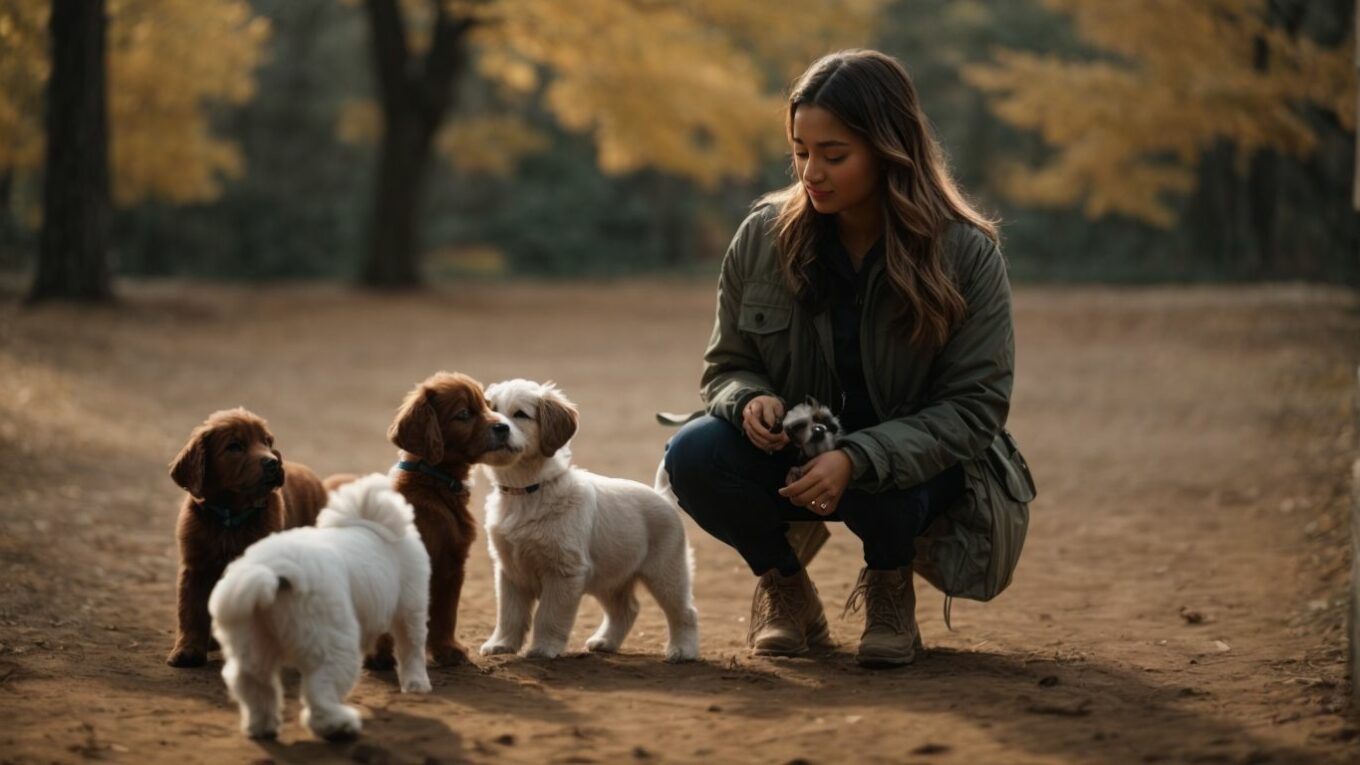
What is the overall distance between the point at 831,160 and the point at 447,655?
214cm

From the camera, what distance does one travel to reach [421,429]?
5.20 meters

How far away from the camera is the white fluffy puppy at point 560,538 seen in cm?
530

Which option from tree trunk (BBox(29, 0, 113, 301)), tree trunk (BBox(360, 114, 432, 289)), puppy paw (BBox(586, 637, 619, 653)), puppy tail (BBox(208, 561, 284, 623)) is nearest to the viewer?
puppy tail (BBox(208, 561, 284, 623))

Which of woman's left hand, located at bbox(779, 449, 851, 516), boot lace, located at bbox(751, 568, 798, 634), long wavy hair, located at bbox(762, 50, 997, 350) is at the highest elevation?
long wavy hair, located at bbox(762, 50, 997, 350)

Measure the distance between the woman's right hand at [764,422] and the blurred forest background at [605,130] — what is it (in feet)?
4.95

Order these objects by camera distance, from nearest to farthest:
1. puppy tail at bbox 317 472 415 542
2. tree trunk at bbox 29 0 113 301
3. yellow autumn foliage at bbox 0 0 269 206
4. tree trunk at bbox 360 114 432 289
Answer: puppy tail at bbox 317 472 415 542 < tree trunk at bbox 29 0 113 301 < yellow autumn foliage at bbox 0 0 269 206 < tree trunk at bbox 360 114 432 289

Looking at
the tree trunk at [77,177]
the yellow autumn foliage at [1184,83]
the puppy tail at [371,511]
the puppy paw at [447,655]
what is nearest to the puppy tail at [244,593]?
the puppy tail at [371,511]

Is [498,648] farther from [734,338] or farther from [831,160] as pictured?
[831,160]

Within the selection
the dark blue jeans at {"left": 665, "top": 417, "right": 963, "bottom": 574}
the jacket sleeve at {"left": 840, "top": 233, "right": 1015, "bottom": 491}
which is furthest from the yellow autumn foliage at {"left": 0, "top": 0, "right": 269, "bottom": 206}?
the jacket sleeve at {"left": 840, "top": 233, "right": 1015, "bottom": 491}

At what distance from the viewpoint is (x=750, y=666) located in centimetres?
532

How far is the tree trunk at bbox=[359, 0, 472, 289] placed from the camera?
2405 centimetres

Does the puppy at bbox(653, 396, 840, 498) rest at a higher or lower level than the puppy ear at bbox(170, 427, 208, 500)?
higher

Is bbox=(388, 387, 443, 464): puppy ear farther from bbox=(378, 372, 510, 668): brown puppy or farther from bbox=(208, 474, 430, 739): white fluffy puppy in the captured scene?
bbox=(208, 474, 430, 739): white fluffy puppy

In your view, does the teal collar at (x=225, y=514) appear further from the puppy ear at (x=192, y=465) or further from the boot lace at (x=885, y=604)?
the boot lace at (x=885, y=604)
